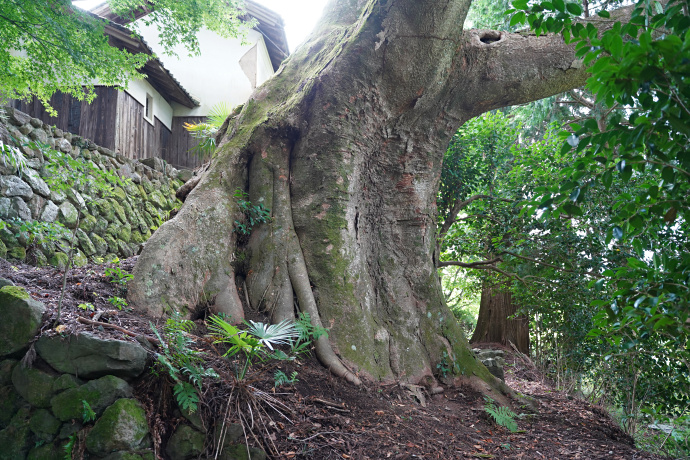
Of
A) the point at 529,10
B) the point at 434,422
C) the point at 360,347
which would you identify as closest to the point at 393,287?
the point at 360,347

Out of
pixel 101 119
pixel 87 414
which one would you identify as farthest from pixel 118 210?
pixel 87 414

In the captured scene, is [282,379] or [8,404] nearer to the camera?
[8,404]

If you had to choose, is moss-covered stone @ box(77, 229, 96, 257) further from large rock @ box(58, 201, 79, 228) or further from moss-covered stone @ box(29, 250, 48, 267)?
moss-covered stone @ box(29, 250, 48, 267)

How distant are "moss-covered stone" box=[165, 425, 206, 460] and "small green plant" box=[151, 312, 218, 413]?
0.42 feet

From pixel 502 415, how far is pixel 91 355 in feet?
11.8

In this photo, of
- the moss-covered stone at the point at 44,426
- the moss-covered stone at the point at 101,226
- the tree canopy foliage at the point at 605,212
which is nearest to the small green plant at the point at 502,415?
the tree canopy foliage at the point at 605,212

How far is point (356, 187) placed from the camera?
4.84 meters

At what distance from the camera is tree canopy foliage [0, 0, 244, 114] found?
4637mm

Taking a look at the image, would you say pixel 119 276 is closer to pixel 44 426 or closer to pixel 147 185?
pixel 44 426

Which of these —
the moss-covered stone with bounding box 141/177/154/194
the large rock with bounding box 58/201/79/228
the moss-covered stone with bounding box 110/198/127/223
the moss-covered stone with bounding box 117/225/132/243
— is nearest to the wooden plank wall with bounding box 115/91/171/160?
the moss-covered stone with bounding box 141/177/154/194

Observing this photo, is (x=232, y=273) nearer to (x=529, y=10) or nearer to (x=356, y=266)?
(x=356, y=266)

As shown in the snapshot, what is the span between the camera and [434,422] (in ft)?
12.4

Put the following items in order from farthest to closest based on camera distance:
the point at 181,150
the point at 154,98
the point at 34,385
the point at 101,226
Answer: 1. the point at 181,150
2. the point at 154,98
3. the point at 101,226
4. the point at 34,385

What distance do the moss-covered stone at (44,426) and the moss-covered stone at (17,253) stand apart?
377 centimetres
